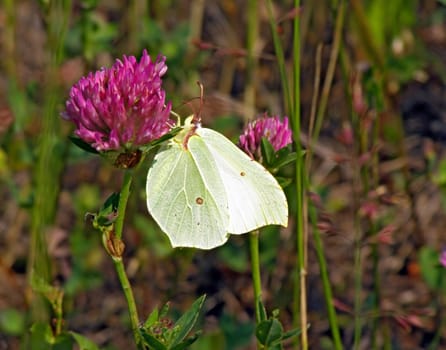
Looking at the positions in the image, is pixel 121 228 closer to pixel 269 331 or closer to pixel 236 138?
pixel 269 331

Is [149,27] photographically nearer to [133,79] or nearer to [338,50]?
[338,50]

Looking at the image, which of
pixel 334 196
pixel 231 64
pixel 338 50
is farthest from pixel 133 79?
pixel 231 64

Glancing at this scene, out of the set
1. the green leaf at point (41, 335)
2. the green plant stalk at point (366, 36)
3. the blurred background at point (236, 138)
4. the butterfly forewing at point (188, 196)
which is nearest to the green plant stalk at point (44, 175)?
the blurred background at point (236, 138)

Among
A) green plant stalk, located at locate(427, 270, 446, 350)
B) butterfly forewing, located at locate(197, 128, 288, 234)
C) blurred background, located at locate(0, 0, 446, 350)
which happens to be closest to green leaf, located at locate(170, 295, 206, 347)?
butterfly forewing, located at locate(197, 128, 288, 234)

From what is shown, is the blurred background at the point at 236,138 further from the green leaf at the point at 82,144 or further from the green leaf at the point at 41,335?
the green leaf at the point at 82,144

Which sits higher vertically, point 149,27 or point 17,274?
point 149,27

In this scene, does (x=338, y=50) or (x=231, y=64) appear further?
(x=231, y=64)
